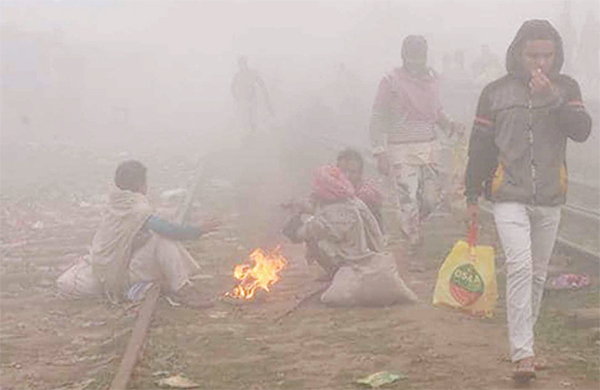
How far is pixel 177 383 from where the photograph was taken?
637cm

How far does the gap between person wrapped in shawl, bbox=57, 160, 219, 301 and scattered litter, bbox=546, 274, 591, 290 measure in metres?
2.76

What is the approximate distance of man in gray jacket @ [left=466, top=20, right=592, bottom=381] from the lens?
19.2 feet

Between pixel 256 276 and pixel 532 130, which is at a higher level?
pixel 532 130

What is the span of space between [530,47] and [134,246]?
406 centimetres

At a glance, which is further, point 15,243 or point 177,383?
point 15,243

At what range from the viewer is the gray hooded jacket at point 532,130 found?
5.88 meters

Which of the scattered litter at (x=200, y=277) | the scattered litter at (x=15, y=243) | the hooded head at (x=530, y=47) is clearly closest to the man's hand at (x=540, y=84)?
the hooded head at (x=530, y=47)

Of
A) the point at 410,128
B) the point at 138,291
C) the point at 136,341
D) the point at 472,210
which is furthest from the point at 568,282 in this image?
the point at 136,341

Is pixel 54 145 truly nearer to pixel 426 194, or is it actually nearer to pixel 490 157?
pixel 426 194

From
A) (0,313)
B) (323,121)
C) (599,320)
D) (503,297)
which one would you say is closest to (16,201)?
(0,313)

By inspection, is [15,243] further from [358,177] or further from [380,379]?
[380,379]

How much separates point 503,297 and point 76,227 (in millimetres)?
7471

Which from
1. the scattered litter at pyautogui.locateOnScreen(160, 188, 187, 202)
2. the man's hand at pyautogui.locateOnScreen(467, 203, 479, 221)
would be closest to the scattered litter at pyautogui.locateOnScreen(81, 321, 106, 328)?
the man's hand at pyautogui.locateOnScreen(467, 203, 479, 221)

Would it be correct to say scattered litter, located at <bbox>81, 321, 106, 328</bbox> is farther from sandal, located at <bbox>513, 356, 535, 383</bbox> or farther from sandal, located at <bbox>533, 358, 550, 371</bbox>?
sandal, located at <bbox>513, 356, 535, 383</bbox>
